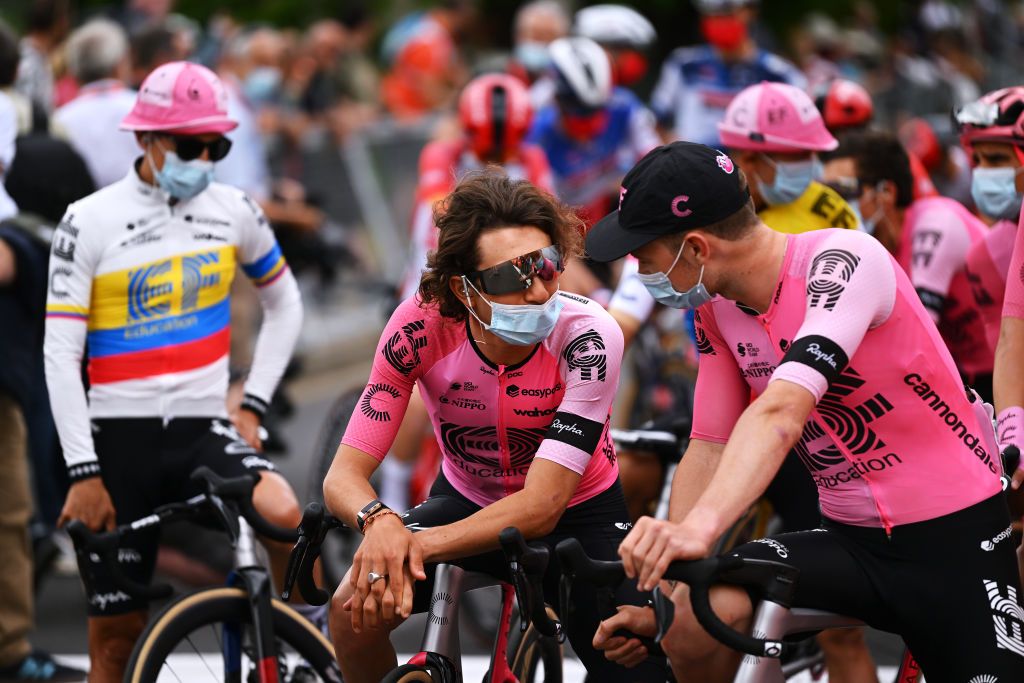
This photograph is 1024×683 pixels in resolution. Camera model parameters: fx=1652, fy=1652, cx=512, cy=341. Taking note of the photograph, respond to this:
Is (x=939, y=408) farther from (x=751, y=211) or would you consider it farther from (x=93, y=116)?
(x=93, y=116)

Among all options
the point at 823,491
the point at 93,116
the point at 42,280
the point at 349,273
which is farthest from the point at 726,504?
the point at 349,273

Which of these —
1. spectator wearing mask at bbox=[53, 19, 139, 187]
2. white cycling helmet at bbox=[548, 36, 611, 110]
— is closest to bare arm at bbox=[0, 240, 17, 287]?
spectator wearing mask at bbox=[53, 19, 139, 187]

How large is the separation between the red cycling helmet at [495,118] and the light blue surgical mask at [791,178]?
2.55 metres

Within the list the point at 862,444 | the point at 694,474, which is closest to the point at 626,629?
the point at 694,474

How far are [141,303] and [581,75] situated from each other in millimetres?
4499

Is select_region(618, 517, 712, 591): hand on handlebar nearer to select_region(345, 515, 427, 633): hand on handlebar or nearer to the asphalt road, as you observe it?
select_region(345, 515, 427, 633): hand on handlebar

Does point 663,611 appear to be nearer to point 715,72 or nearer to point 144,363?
point 144,363

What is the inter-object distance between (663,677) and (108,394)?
2.34 metres

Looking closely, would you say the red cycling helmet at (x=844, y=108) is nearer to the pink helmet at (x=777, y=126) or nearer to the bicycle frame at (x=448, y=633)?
the pink helmet at (x=777, y=126)

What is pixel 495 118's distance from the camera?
28.9ft

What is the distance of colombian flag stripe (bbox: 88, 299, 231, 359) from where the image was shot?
238 inches

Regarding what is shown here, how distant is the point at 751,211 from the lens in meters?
4.46

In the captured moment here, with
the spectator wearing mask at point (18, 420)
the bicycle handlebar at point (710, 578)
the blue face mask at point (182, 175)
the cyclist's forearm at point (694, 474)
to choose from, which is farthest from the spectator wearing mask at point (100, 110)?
the bicycle handlebar at point (710, 578)

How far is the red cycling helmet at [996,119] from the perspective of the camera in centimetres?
589
